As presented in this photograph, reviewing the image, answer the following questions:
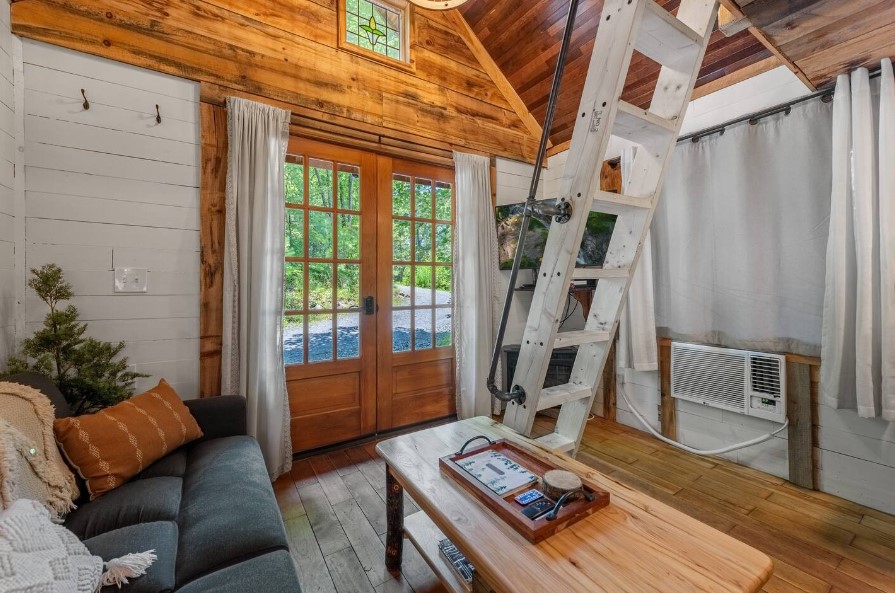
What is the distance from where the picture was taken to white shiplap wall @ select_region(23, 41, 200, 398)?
6.09 ft

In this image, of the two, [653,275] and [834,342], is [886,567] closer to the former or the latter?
[834,342]

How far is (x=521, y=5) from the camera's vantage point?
281 centimetres

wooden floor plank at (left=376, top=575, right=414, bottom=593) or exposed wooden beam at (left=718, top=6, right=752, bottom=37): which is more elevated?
exposed wooden beam at (left=718, top=6, right=752, bottom=37)

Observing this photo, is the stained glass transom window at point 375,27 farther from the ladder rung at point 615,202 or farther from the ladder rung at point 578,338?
the ladder rung at point 578,338

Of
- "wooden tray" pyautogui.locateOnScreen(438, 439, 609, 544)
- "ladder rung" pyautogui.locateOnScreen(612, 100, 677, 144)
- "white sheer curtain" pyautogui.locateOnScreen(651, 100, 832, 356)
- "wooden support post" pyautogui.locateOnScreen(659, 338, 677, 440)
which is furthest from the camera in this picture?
"wooden support post" pyautogui.locateOnScreen(659, 338, 677, 440)

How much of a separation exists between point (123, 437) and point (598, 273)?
1.88 m

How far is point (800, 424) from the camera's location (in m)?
2.12

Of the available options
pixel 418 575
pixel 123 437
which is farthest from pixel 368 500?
pixel 123 437

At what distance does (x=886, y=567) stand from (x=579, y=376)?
4.99 ft

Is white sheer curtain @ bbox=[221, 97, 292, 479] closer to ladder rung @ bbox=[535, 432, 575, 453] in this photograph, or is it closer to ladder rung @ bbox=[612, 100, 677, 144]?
ladder rung @ bbox=[535, 432, 575, 453]

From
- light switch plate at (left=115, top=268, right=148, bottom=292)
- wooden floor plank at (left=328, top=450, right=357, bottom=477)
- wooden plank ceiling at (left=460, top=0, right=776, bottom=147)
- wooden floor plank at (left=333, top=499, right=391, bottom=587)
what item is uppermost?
wooden plank ceiling at (left=460, top=0, right=776, bottom=147)

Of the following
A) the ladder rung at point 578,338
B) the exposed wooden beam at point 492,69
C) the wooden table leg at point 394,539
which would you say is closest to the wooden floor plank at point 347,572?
the wooden table leg at point 394,539

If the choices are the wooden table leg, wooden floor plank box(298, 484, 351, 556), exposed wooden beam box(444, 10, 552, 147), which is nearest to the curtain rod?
exposed wooden beam box(444, 10, 552, 147)

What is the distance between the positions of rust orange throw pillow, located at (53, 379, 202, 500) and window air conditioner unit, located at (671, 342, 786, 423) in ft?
9.57
